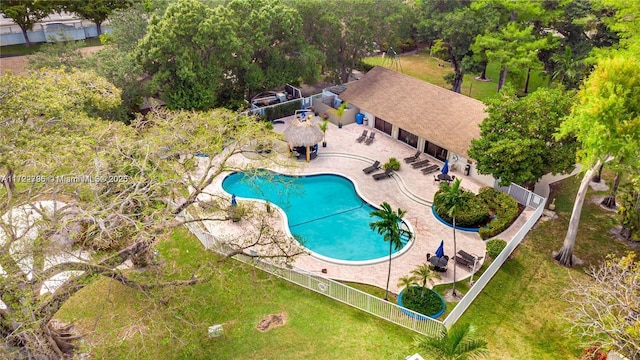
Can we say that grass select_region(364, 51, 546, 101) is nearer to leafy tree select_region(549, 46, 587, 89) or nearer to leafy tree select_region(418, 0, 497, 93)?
leafy tree select_region(549, 46, 587, 89)

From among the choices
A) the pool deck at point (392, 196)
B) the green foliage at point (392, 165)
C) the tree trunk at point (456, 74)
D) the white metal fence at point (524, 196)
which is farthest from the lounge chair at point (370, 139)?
the tree trunk at point (456, 74)

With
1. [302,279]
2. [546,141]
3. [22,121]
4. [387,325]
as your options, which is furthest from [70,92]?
[546,141]

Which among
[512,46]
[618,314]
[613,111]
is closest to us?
[618,314]

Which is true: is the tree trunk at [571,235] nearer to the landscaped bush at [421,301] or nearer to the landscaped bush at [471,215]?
the landscaped bush at [471,215]

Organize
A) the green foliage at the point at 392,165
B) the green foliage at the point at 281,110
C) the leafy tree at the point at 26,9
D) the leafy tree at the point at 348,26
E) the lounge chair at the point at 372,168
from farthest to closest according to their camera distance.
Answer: the leafy tree at the point at 26,9 → the leafy tree at the point at 348,26 → the green foliage at the point at 281,110 → the lounge chair at the point at 372,168 → the green foliage at the point at 392,165

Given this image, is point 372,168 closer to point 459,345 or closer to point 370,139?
point 370,139

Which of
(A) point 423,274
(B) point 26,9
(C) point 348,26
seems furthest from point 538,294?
(B) point 26,9
